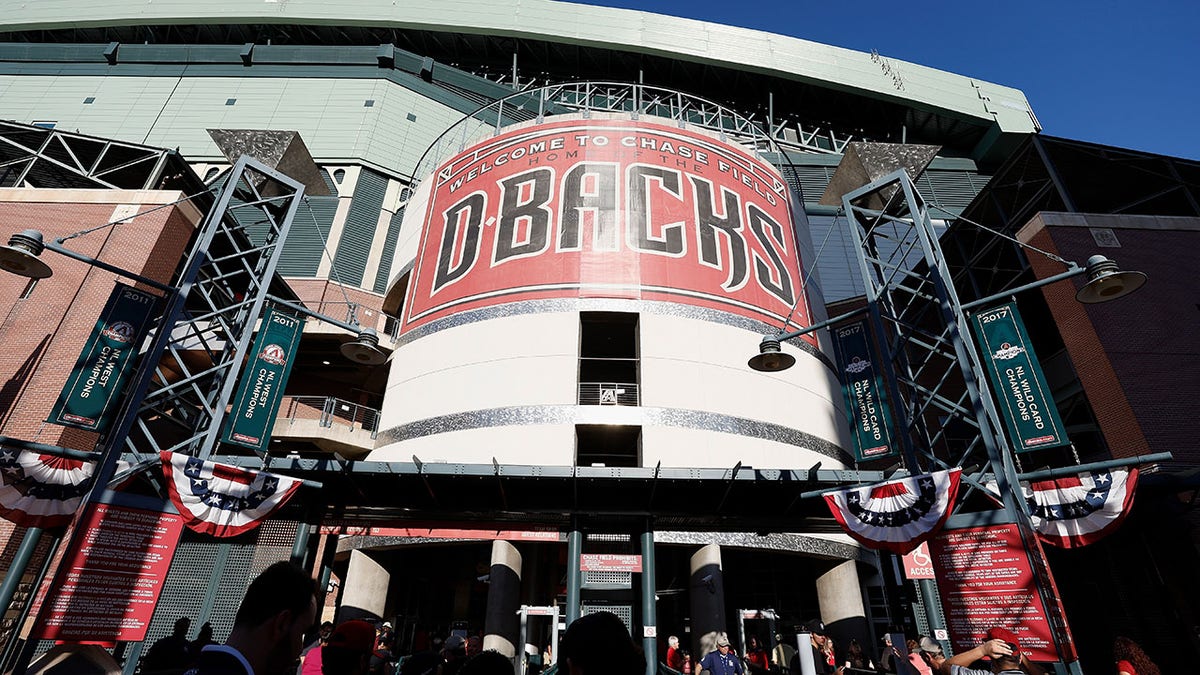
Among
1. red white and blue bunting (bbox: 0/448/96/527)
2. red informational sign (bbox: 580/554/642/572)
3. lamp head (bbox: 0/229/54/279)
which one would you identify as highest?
lamp head (bbox: 0/229/54/279)

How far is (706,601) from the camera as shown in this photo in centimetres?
1761

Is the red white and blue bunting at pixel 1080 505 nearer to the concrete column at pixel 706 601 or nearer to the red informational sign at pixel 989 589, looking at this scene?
the red informational sign at pixel 989 589

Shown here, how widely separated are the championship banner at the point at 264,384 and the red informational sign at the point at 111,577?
2.42 meters

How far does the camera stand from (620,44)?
178 feet

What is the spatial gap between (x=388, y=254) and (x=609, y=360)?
22813 mm

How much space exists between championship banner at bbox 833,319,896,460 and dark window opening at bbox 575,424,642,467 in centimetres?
667

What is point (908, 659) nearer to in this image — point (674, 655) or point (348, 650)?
point (674, 655)

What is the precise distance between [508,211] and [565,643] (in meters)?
21.8

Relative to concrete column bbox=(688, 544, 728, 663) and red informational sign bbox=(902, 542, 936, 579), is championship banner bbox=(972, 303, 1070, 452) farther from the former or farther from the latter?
concrete column bbox=(688, 544, 728, 663)

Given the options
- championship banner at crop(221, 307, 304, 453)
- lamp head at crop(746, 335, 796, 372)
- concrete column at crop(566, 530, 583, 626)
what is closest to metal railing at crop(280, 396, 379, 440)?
championship banner at crop(221, 307, 304, 453)

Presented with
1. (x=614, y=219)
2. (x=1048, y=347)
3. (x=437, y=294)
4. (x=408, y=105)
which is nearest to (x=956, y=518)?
(x=614, y=219)

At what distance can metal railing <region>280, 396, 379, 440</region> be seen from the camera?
2597 centimetres

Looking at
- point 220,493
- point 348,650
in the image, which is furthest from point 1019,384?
point 220,493

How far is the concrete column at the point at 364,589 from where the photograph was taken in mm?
19125
